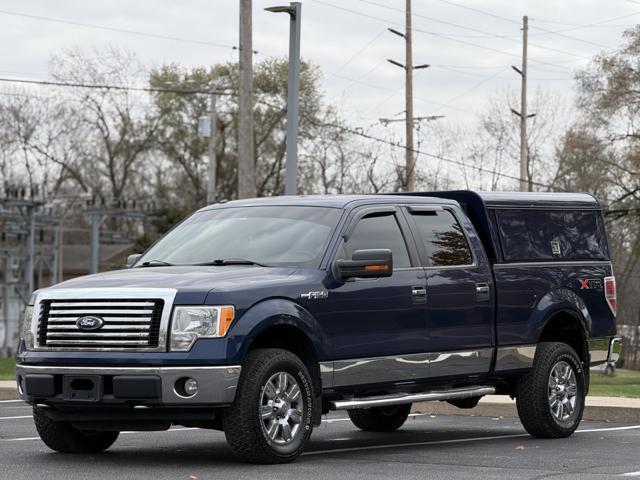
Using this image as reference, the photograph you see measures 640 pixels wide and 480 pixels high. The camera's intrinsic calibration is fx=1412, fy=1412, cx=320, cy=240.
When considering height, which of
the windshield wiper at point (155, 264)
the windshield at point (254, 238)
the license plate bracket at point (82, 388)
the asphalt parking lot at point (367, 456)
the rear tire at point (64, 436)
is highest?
the windshield at point (254, 238)

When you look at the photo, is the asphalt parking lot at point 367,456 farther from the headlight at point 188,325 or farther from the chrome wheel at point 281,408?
the headlight at point 188,325

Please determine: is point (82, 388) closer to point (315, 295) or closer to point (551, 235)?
point (315, 295)

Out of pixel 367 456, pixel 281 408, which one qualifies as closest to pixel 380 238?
pixel 367 456

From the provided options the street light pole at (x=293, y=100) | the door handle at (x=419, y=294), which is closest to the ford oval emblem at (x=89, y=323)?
the door handle at (x=419, y=294)

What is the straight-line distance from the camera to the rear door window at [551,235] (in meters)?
12.9

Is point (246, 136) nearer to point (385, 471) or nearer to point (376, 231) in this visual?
point (376, 231)

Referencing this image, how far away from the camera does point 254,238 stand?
440 inches

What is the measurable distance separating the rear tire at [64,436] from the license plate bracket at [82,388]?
841 mm

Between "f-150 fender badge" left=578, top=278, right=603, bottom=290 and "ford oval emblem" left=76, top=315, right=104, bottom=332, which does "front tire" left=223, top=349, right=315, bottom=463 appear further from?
"f-150 fender badge" left=578, top=278, right=603, bottom=290

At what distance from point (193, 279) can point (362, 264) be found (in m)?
1.35

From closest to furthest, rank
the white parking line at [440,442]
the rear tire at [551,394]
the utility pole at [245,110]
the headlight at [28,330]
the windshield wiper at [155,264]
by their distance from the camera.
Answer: the headlight at [28,330] → the windshield wiper at [155,264] → the white parking line at [440,442] → the rear tire at [551,394] → the utility pole at [245,110]

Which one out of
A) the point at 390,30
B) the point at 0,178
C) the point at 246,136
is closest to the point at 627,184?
the point at 390,30

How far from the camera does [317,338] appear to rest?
10508mm

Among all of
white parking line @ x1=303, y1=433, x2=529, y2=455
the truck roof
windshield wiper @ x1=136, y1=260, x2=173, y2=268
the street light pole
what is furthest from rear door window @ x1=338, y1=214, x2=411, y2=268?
the street light pole
